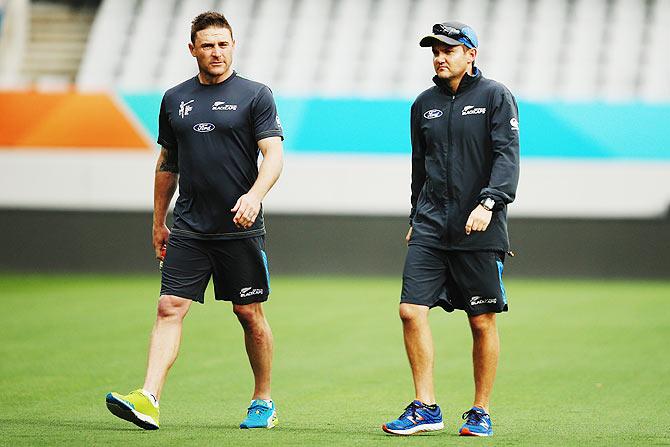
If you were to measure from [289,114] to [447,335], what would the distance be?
26.2 feet

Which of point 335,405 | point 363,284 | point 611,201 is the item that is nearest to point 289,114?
point 363,284

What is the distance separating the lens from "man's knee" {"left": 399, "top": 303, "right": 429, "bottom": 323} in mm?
6184

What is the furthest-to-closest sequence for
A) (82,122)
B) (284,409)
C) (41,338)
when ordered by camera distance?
(82,122), (41,338), (284,409)

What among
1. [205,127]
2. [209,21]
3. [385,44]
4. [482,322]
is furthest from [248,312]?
[385,44]

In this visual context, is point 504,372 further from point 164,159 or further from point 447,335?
point 164,159

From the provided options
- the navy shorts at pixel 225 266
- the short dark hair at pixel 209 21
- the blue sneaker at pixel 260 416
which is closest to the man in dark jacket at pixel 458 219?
the blue sneaker at pixel 260 416

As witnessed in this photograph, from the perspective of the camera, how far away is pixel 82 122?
19234mm

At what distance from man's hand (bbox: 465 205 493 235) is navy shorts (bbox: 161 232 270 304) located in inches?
41.0

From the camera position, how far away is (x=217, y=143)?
20.6 ft

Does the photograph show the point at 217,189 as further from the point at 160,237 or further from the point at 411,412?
the point at 411,412

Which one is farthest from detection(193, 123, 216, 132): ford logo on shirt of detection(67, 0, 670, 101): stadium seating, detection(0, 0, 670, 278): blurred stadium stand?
detection(67, 0, 670, 101): stadium seating

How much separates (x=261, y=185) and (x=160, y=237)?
723mm

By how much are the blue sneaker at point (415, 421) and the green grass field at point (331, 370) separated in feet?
0.24

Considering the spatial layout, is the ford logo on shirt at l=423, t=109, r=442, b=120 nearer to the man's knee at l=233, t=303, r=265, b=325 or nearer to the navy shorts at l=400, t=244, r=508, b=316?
the navy shorts at l=400, t=244, r=508, b=316
